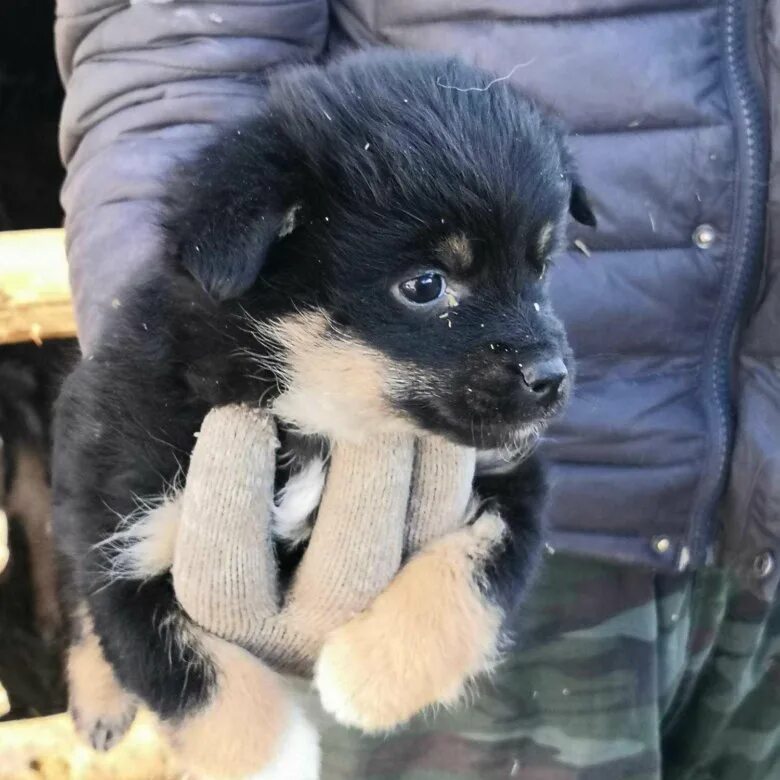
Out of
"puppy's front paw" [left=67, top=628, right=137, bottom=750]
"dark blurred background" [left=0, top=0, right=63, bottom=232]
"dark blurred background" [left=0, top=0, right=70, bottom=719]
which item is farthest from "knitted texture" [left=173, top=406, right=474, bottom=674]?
"dark blurred background" [left=0, top=0, right=63, bottom=232]

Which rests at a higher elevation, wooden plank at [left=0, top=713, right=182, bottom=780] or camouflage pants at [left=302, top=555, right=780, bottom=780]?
camouflage pants at [left=302, top=555, right=780, bottom=780]

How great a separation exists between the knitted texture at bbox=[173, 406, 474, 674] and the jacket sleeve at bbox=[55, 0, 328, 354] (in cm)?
67

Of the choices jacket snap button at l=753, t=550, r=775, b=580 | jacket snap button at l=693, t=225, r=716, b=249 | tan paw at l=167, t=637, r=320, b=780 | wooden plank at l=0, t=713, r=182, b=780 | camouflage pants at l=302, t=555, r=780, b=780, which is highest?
jacket snap button at l=693, t=225, r=716, b=249

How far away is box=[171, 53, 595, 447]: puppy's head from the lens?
1254 millimetres

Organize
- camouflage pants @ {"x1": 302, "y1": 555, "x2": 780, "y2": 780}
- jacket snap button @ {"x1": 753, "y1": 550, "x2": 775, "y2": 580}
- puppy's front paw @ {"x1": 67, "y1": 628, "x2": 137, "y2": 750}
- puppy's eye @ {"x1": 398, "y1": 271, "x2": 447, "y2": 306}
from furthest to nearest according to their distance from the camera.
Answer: puppy's front paw @ {"x1": 67, "y1": 628, "x2": 137, "y2": 750} < camouflage pants @ {"x1": 302, "y1": 555, "x2": 780, "y2": 780} < jacket snap button @ {"x1": 753, "y1": 550, "x2": 775, "y2": 580} < puppy's eye @ {"x1": 398, "y1": 271, "x2": 447, "y2": 306}

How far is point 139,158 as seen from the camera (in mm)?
1845

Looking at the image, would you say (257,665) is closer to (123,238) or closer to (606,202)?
(123,238)

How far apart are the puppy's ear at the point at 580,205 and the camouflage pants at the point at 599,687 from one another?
75 cm

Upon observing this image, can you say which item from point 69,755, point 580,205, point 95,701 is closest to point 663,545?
point 580,205

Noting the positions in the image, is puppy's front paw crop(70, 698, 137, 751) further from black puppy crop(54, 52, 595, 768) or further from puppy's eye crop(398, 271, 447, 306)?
puppy's eye crop(398, 271, 447, 306)

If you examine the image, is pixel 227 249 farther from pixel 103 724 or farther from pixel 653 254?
pixel 103 724

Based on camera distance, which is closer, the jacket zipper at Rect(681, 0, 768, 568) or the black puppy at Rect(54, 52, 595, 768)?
the black puppy at Rect(54, 52, 595, 768)

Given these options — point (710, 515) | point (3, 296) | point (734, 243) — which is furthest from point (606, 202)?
point (3, 296)

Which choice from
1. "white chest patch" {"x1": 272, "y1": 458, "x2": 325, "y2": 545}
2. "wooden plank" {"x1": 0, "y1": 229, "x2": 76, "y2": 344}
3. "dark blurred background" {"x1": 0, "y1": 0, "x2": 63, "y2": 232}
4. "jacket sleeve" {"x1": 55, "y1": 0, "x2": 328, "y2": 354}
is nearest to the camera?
"white chest patch" {"x1": 272, "y1": 458, "x2": 325, "y2": 545}
